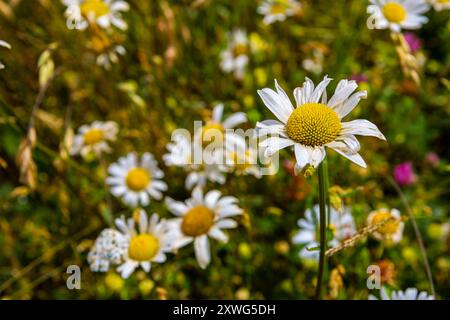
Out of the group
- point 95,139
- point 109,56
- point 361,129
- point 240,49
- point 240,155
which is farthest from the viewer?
point 240,49

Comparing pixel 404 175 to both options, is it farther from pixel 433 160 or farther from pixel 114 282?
pixel 114 282

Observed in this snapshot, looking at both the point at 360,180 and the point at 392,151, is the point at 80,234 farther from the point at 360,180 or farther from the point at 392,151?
the point at 392,151

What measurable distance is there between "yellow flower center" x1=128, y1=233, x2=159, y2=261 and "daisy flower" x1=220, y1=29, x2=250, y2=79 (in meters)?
1.00

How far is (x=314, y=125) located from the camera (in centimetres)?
97

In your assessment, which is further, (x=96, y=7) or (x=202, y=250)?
(x=96, y=7)

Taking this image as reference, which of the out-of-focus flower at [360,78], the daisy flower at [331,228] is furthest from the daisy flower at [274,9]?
the daisy flower at [331,228]

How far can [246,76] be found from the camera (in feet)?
7.12

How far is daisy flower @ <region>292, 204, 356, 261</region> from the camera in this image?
1457mm

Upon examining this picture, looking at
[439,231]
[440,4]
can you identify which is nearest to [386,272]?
[439,231]

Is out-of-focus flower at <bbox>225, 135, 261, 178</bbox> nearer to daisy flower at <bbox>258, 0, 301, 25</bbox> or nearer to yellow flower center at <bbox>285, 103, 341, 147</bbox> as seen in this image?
yellow flower center at <bbox>285, 103, 341, 147</bbox>

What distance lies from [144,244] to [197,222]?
0.53ft

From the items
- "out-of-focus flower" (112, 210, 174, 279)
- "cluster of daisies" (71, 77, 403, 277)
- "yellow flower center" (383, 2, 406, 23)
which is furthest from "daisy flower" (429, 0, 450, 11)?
"out-of-focus flower" (112, 210, 174, 279)

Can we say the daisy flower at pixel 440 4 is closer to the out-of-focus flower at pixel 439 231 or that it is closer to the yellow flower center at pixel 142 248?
the out-of-focus flower at pixel 439 231

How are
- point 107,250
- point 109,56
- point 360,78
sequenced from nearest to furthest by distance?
point 107,250 < point 109,56 < point 360,78
